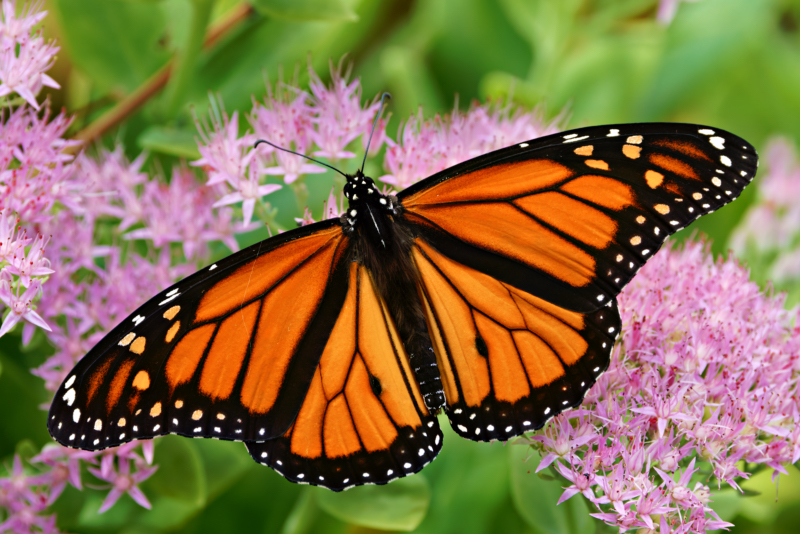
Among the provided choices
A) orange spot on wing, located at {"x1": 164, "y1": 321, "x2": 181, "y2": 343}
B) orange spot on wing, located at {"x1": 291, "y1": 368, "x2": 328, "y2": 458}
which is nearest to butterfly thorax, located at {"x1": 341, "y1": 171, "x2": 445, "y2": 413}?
orange spot on wing, located at {"x1": 291, "y1": 368, "x2": 328, "y2": 458}

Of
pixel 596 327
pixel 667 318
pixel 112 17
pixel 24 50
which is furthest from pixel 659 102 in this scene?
pixel 24 50

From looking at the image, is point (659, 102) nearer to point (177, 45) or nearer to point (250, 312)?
point (177, 45)

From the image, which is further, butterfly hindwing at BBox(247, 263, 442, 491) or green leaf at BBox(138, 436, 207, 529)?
green leaf at BBox(138, 436, 207, 529)

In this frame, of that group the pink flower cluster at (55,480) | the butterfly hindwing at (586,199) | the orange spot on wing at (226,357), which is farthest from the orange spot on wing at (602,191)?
the pink flower cluster at (55,480)

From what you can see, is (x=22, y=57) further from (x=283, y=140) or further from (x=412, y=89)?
(x=412, y=89)

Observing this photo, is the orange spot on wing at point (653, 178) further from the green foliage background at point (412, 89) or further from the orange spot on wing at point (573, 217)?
the green foliage background at point (412, 89)

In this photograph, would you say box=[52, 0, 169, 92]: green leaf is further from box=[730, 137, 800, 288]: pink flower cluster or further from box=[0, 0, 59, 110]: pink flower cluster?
box=[730, 137, 800, 288]: pink flower cluster
